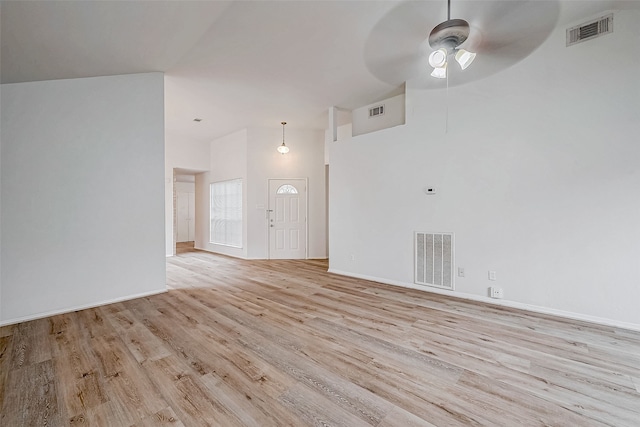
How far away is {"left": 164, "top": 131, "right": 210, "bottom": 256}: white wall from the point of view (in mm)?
7562

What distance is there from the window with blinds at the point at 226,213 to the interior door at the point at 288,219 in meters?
1.03

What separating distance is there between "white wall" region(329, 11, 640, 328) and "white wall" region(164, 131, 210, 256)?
6.28 m

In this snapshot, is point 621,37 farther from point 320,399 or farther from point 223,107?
point 223,107

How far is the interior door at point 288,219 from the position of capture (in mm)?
7078

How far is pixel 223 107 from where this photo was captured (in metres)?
5.56

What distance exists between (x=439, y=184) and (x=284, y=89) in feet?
10.1

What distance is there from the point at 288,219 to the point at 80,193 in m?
4.32

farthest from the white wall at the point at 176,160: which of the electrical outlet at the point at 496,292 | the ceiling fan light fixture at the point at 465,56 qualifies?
the electrical outlet at the point at 496,292

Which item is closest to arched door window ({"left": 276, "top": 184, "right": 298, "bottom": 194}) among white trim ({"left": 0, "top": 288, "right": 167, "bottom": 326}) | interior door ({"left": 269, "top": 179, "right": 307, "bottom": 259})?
interior door ({"left": 269, "top": 179, "right": 307, "bottom": 259})

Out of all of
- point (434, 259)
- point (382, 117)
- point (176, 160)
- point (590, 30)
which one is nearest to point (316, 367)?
point (434, 259)

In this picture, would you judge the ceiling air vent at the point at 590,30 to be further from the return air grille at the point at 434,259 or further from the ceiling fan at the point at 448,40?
the return air grille at the point at 434,259

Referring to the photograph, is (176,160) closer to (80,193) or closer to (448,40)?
→ (80,193)

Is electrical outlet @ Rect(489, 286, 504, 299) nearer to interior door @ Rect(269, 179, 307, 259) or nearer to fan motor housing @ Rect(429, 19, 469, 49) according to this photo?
fan motor housing @ Rect(429, 19, 469, 49)

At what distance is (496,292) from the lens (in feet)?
11.6
